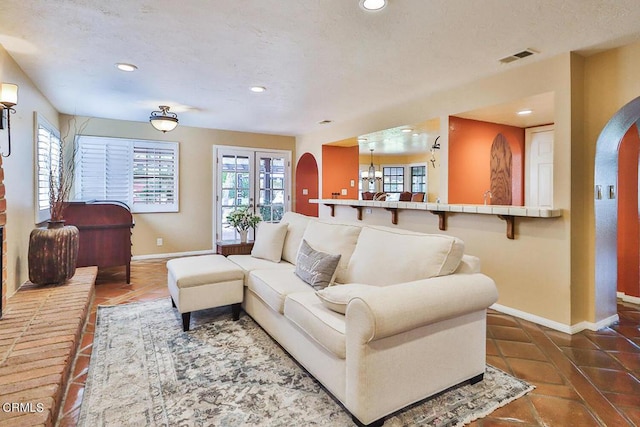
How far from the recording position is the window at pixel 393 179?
1063 cm

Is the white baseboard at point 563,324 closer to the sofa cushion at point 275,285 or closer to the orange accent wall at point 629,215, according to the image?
the orange accent wall at point 629,215

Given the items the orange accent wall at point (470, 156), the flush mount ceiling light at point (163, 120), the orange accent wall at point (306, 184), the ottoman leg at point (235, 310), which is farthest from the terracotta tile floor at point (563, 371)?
the orange accent wall at point (306, 184)

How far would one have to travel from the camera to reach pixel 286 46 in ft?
9.15

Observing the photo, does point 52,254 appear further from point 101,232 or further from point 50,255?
point 101,232

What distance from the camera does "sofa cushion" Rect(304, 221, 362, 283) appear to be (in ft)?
8.76

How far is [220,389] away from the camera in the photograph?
6.55ft

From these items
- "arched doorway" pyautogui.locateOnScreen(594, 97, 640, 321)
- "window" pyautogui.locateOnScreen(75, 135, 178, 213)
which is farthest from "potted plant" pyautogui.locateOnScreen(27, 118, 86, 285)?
"arched doorway" pyautogui.locateOnScreen(594, 97, 640, 321)

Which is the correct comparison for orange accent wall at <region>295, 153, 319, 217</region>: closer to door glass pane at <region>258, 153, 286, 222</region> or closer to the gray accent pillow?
door glass pane at <region>258, 153, 286, 222</region>

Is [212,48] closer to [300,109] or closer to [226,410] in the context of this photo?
[300,109]

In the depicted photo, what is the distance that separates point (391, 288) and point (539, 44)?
8.05 ft

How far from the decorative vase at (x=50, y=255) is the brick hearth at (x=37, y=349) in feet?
0.34

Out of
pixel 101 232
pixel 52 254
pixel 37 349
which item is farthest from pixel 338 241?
pixel 101 232

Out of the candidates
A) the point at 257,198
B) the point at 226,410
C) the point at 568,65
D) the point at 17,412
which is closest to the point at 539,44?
the point at 568,65

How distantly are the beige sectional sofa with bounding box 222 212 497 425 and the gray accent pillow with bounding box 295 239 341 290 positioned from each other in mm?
72
